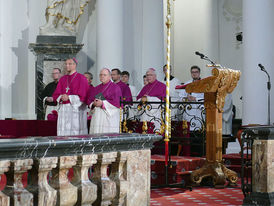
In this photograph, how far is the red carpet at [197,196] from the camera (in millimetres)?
7312

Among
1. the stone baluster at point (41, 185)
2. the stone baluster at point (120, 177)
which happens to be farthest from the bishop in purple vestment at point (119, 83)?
the stone baluster at point (41, 185)

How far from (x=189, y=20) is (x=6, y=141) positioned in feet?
52.7

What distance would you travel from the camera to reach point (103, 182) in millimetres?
3846

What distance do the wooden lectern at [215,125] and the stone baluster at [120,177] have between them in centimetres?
447

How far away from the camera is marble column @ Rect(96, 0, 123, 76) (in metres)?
14.0

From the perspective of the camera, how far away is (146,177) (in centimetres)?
434

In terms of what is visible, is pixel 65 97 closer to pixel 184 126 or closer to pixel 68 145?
pixel 184 126

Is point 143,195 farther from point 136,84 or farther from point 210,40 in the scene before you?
point 210,40

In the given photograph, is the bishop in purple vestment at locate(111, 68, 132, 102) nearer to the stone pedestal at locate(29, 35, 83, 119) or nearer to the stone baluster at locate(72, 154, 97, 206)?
the stone pedestal at locate(29, 35, 83, 119)

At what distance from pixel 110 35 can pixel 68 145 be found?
1065 cm

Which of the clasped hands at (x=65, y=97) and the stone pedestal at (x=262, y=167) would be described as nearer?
the stone pedestal at (x=262, y=167)

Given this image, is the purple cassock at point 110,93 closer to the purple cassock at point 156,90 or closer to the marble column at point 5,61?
the purple cassock at point 156,90

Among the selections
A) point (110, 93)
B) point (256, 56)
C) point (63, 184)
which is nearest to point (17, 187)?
point (63, 184)

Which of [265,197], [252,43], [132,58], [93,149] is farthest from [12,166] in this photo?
[132,58]
